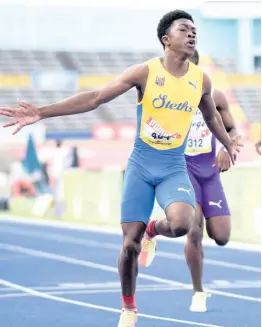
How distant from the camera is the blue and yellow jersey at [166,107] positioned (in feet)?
22.7

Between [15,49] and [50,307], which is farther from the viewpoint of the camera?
[15,49]

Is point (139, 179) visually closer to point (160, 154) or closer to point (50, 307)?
point (160, 154)

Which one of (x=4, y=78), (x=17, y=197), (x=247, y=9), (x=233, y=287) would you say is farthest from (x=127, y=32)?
(x=233, y=287)

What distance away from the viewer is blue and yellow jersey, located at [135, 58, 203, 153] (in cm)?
691

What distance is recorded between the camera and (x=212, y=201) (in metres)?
8.71

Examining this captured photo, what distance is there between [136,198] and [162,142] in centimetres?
42

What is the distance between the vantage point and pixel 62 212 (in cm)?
2403

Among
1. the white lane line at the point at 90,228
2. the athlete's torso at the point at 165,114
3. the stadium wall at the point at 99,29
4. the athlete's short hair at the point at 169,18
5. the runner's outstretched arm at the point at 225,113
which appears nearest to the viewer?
the athlete's torso at the point at 165,114

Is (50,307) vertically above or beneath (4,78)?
beneath

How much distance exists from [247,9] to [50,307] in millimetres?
56640

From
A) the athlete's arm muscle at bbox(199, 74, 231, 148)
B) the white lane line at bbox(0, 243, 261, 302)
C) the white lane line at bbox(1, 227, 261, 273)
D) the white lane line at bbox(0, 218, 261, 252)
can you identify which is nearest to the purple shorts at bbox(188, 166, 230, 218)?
the white lane line at bbox(0, 243, 261, 302)

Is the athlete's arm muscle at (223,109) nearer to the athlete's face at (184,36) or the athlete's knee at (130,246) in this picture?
the athlete's face at (184,36)

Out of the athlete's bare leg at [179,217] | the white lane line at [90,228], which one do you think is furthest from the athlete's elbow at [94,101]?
the white lane line at [90,228]

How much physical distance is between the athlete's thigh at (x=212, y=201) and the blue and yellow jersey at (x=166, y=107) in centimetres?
168
